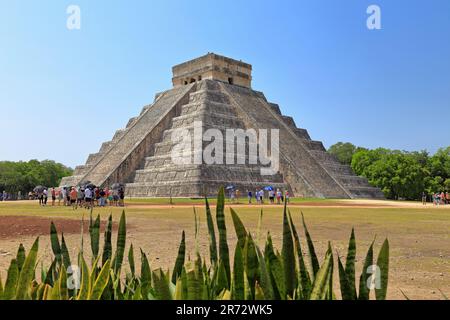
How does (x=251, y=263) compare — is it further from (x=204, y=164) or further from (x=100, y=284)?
(x=204, y=164)

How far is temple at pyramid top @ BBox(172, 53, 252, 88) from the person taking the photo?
49.7 metres

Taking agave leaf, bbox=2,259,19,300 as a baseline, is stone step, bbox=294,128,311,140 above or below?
above

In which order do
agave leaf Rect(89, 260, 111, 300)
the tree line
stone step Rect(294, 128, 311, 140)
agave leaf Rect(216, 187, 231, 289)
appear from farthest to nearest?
the tree line → stone step Rect(294, 128, 311, 140) → agave leaf Rect(216, 187, 231, 289) → agave leaf Rect(89, 260, 111, 300)

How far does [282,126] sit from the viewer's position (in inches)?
1849

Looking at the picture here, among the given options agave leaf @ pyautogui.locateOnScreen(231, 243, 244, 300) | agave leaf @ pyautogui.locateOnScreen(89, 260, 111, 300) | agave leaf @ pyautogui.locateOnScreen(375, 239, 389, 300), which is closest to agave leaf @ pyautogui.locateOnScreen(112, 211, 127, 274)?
agave leaf @ pyautogui.locateOnScreen(89, 260, 111, 300)

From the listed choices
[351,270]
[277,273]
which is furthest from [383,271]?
[277,273]

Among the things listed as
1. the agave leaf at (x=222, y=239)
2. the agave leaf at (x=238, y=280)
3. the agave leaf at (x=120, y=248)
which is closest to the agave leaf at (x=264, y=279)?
the agave leaf at (x=238, y=280)

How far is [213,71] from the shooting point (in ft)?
162

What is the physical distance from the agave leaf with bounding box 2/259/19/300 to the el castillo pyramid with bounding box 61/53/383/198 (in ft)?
97.8

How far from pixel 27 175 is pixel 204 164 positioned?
159 ft

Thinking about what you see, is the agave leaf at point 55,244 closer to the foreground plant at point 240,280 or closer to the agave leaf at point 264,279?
the foreground plant at point 240,280

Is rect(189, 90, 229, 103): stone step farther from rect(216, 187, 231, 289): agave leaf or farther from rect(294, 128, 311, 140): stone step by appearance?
rect(216, 187, 231, 289): agave leaf

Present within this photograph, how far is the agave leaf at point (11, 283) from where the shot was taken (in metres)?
1.61
